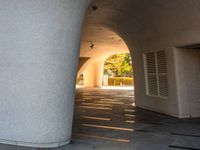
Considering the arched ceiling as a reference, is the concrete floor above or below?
below

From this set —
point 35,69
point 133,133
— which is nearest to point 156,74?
point 133,133

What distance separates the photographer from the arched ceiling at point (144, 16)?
6.68 m

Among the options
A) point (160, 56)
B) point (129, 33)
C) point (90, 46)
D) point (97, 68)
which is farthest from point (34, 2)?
point (97, 68)

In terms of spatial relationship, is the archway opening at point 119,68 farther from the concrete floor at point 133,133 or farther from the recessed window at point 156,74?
the concrete floor at point 133,133

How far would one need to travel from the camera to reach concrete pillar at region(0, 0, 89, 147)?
4547 mm

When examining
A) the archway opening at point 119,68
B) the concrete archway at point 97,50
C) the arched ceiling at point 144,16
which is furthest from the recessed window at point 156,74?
the archway opening at point 119,68

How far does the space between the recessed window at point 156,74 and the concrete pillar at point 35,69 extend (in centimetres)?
438

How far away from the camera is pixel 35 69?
455 centimetres

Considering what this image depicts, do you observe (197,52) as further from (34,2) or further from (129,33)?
(34,2)

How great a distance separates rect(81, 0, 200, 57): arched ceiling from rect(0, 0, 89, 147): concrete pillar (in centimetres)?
304

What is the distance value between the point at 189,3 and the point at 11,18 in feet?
13.6

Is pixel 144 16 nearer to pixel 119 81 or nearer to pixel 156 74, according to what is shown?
pixel 156 74

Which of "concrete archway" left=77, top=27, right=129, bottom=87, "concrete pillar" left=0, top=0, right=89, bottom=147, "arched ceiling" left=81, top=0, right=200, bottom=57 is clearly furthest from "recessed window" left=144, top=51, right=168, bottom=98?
"concrete pillar" left=0, top=0, right=89, bottom=147

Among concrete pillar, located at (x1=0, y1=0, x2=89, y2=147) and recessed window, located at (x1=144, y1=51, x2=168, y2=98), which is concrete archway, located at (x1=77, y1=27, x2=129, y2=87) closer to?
recessed window, located at (x1=144, y1=51, x2=168, y2=98)
